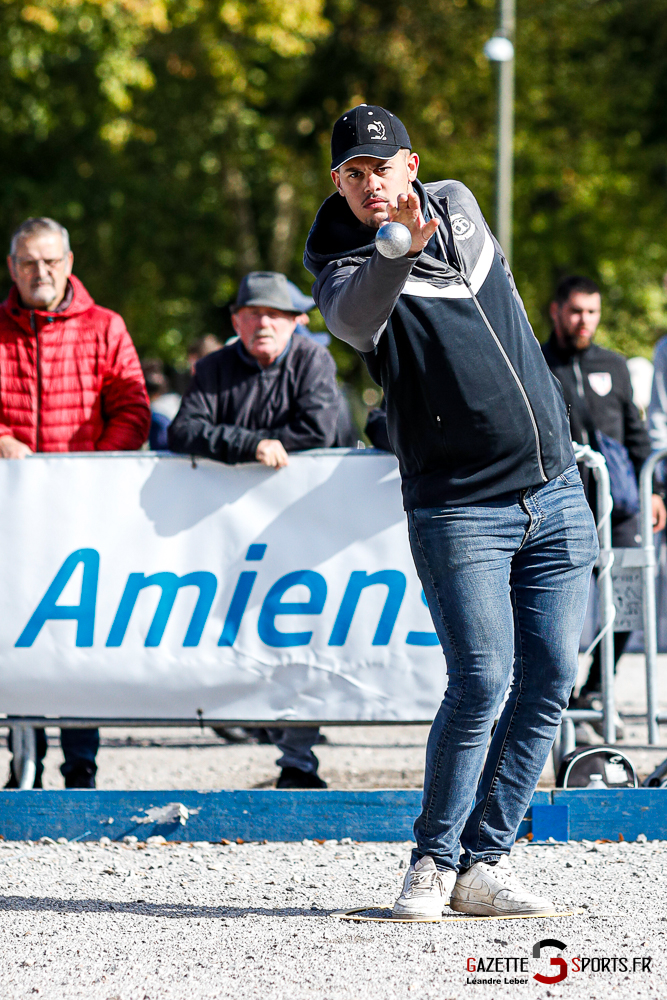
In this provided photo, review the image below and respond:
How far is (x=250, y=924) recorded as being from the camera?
3941mm

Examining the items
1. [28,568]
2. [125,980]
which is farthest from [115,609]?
[125,980]

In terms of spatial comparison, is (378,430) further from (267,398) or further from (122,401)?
(122,401)

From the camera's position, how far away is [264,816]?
194 inches

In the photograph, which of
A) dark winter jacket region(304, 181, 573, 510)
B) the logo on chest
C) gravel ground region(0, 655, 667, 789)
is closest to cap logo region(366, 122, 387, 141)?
dark winter jacket region(304, 181, 573, 510)

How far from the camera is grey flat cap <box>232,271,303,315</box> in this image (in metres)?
5.95

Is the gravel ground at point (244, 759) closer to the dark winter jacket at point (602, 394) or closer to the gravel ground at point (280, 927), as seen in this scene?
the gravel ground at point (280, 927)

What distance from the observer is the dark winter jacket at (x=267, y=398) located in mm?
5633

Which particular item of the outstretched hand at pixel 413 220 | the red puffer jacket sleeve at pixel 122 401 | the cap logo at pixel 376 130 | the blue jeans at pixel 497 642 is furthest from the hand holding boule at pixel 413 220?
the red puffer jacket sleeve at pixel 122 401

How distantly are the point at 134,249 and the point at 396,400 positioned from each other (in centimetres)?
1813

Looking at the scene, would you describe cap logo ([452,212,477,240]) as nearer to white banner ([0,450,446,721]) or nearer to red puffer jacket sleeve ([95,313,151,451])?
white banner ([0,450,446,721])

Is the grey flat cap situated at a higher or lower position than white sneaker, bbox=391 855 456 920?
higher

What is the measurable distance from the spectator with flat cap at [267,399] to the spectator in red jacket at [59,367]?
0.95 ft

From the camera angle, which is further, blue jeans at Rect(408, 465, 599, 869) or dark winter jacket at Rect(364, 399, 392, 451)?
dark winter jacket at Rect(364, 399, 392, 451)

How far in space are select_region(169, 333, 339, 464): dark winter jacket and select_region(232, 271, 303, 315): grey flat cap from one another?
6.8 inches
